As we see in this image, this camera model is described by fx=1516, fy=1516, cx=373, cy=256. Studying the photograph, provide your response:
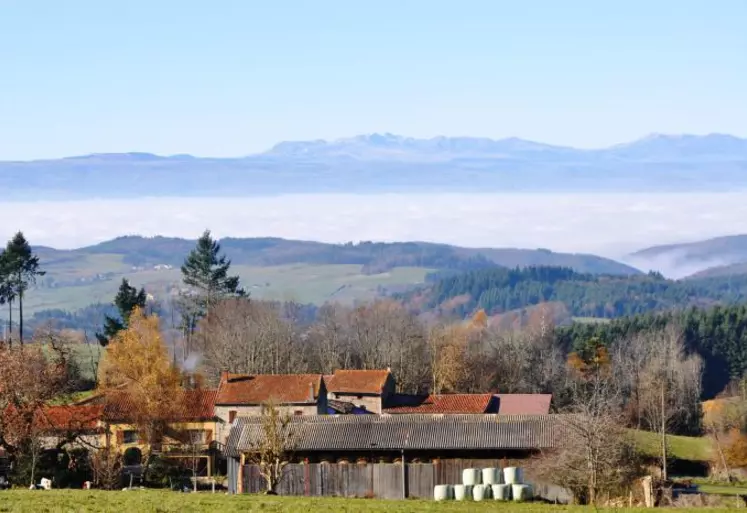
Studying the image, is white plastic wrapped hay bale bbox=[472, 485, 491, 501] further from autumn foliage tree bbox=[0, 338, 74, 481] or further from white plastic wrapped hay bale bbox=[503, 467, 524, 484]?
autumn foliage tree bbox=[0, 338, 74, 481]

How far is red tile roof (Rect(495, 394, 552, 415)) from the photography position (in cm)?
9262

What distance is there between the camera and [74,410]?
74.1m

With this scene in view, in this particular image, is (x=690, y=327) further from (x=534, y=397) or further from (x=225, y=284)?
(x=534, y=397)

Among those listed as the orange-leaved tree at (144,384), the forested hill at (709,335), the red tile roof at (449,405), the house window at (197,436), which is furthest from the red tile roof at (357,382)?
the forested hill at (709,335)

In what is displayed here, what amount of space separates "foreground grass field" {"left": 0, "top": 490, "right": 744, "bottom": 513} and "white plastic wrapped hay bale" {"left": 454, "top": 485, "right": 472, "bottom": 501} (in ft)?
27.8

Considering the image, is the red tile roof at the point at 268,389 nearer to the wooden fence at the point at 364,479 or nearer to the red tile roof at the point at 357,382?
the red tile roof at the point at 357,382

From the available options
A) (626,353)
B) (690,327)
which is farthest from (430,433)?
(690,327)

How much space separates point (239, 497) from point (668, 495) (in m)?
16.3

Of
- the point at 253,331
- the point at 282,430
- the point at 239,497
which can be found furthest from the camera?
the point at 253,331

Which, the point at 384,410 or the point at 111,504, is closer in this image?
the point at 111,504

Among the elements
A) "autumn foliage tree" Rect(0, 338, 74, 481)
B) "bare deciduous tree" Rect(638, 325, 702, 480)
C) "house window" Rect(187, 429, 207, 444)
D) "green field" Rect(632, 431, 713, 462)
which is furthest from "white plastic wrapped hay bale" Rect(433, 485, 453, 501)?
"bare deciduous tree" Rect(638, 325, 702, 480)

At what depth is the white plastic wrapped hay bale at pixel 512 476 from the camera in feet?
196

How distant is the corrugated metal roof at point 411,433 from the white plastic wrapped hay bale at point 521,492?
9.41 m

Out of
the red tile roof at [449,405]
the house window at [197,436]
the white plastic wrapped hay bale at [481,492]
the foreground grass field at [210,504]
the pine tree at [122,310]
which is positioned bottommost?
the house window at [197,436]
